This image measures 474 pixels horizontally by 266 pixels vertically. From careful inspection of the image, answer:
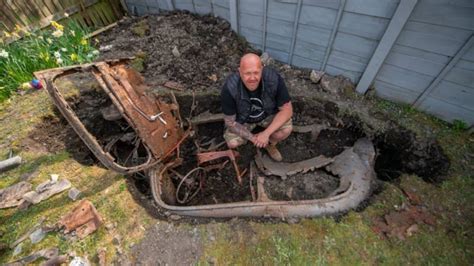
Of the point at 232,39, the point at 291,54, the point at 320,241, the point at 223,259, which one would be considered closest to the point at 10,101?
the point at 232,39

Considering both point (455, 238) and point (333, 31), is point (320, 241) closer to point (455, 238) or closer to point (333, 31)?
point (455, 238)

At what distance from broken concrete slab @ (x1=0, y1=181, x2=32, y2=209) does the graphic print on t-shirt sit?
265cm

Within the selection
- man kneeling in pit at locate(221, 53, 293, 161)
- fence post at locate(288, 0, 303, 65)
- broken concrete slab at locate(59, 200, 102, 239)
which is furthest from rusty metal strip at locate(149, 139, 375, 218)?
fence post at locate(288, 0, 303, 65)

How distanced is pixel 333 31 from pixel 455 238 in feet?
8.78

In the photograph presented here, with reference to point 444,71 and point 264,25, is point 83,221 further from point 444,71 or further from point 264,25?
point 444,71

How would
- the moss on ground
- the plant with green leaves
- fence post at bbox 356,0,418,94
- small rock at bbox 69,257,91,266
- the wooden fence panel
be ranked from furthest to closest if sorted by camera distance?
1. the wooden fence panel
2. the plant with green leaves
3. fence post at bbox 356,0,418,94
4. the moss on ground
5. small rock at bbox 69,257,91,266

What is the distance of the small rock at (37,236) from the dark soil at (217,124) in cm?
99

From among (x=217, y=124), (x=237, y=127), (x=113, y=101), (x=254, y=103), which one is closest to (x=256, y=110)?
(x=254, y=103)

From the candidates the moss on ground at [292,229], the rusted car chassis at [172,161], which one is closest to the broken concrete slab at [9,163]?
the moss on ground at [292,229]

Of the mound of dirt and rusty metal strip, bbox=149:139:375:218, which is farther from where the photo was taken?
the mound of dirt

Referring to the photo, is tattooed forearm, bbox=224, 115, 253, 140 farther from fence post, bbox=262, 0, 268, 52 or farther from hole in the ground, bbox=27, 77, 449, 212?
fence post, bbox=262, 0, 268, 52

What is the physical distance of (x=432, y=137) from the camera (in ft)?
9.76

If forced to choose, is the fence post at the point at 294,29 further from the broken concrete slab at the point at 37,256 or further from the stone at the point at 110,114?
the broken concrete slab at the point at 37,256

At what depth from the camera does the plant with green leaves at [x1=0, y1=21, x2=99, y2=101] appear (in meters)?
3.77
